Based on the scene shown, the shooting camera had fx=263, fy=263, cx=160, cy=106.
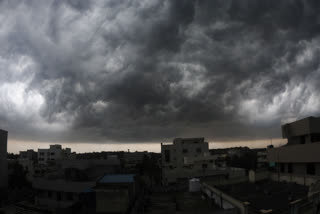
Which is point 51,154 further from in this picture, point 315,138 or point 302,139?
point 315,138

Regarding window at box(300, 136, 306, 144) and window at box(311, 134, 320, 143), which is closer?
window at box(311, 134, 320, 143)

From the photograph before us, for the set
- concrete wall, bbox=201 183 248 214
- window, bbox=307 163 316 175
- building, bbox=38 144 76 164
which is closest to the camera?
concrete wall, bbox=201 183 248 214

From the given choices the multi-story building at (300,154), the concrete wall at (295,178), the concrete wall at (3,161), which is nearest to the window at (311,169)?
the multi-story building at (300,154)

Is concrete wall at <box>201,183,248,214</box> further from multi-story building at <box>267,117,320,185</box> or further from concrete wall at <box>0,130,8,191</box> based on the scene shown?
concrete wall at <box>0,130,8,191</box>

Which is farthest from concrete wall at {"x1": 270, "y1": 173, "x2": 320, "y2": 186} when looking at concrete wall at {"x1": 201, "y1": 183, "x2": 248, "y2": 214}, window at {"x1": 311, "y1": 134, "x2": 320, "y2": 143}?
concrete wall at {"x1": 201, "y1": 183, "x2": 248, "y2": 214}

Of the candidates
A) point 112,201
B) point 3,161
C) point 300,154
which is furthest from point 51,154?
point 300,154

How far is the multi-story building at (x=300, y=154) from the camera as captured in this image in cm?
2766

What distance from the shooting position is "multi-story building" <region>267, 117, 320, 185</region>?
27.7 meters

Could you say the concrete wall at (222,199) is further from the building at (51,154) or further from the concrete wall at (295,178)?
the building at (51,154)

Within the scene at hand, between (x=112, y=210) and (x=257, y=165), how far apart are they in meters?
65.9

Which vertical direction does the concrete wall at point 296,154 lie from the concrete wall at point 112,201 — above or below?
above

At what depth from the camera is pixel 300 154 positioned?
1176 inches

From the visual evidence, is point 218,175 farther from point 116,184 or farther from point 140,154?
point 140,154

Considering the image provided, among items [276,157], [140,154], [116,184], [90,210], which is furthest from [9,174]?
[140,154]
